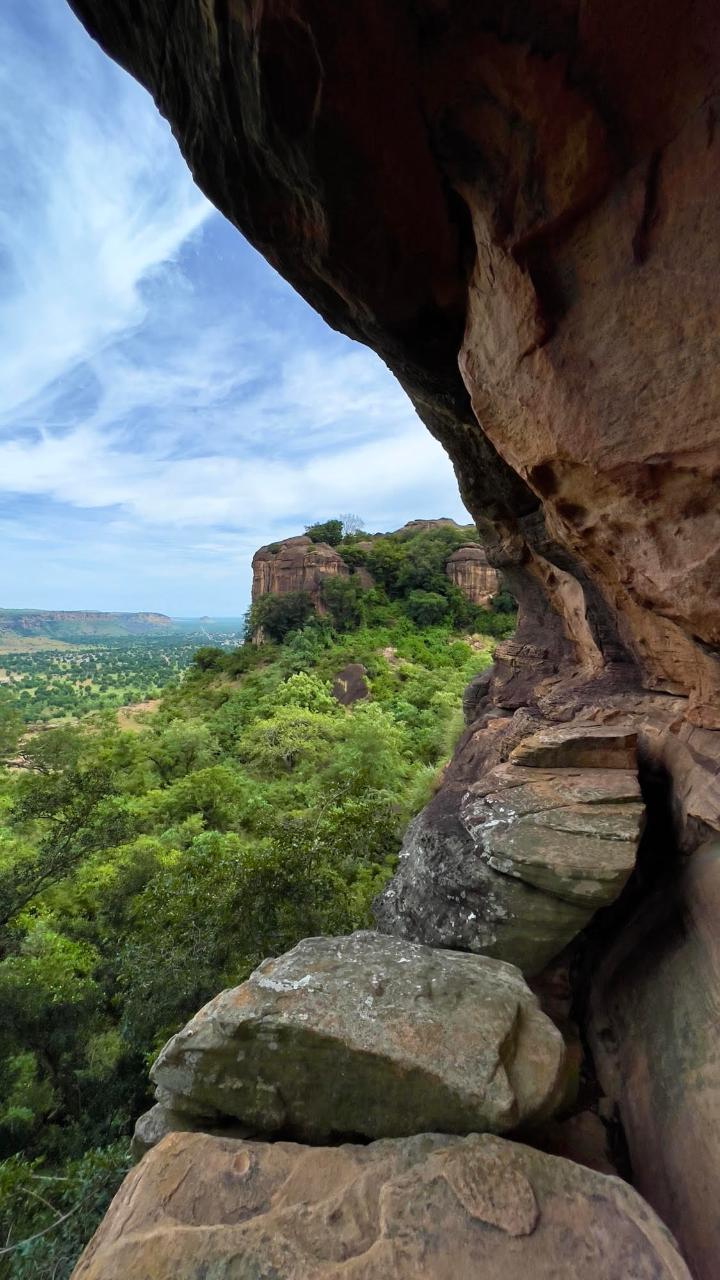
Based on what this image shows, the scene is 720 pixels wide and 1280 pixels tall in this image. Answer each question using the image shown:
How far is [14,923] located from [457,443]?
1434cm

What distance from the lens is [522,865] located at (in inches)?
199

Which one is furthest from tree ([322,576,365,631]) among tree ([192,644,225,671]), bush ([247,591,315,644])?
tree ([192,644,225,671])

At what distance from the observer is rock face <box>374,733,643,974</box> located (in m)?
4.93

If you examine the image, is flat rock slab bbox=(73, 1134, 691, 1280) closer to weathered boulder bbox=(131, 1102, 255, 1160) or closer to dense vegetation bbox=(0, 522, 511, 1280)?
weathered boulder bbox=(131, 1102, 255, 1160)

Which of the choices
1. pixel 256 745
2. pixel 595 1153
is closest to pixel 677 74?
pixel 595 1153

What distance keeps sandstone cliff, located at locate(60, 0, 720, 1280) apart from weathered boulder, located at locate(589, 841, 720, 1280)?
0.02 metres

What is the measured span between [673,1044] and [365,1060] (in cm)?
266

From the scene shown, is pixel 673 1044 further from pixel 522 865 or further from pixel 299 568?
pixel 299 568

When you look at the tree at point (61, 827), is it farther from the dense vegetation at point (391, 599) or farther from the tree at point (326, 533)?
the tree at point (326, 533)

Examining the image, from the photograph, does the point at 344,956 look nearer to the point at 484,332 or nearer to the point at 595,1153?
the point at 595,1153

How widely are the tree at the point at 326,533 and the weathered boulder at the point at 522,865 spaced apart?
44.4 m

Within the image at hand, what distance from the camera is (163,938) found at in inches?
325

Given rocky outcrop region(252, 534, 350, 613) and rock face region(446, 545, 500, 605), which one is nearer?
rock face region(446, 545, 500, 605)

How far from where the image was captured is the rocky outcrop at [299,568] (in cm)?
4178
